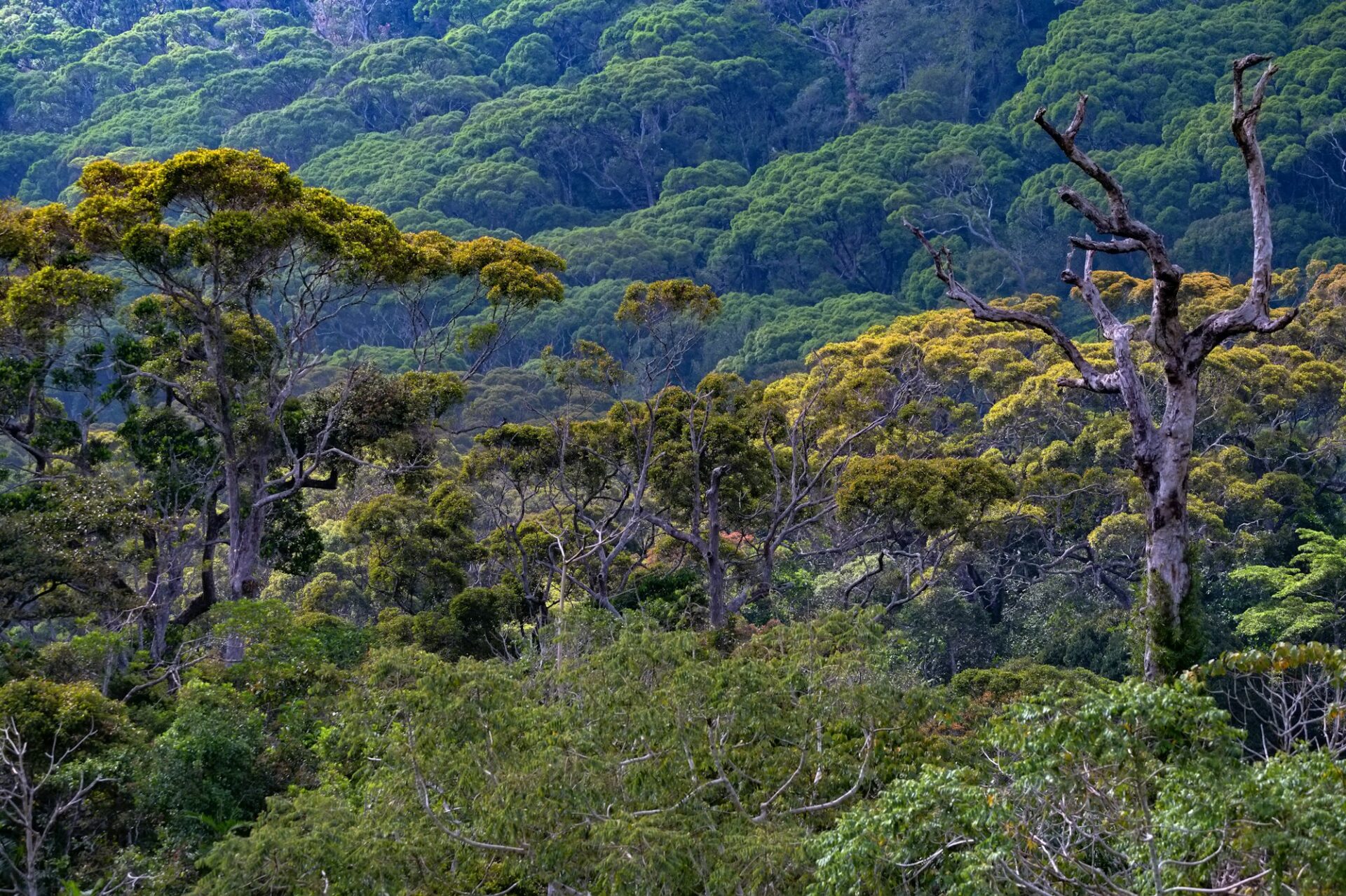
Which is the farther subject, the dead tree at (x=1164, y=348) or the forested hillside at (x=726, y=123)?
the forested hillside at (x=726, y=123)

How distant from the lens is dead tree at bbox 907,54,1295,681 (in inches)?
348

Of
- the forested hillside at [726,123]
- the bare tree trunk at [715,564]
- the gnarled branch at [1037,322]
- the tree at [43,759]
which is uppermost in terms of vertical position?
the gnarled branch at [1037,322]

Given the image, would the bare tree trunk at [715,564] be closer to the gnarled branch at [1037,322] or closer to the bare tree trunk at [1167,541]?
the gnarled branch at [1037,322]

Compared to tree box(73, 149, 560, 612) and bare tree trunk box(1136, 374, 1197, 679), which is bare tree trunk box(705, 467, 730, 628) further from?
bare tree trunk box(1136, 374, 1197, 679)

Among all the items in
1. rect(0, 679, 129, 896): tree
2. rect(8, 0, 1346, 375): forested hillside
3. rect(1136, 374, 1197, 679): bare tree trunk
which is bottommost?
rect(8, 0, 1346, 375): forested hillside

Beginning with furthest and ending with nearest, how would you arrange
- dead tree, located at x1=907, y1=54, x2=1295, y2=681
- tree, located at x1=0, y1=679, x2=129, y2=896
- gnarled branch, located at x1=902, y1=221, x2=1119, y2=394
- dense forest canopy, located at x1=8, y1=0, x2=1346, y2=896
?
tree, located at x1=0, y1=679, x2=129, y2=896
gnarled branch, located at x1=902, y1=221, x2=1119, y2=394
dead tree, located at x1=907, y1=54, x2=1295, y2=681
dense forest canopy, located at x1=8, y1=0, x2=1346, y2=896

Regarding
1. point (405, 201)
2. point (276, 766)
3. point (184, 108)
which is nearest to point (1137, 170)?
point (405, 201)

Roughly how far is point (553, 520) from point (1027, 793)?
16.6 m

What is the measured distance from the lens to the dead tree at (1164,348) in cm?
883

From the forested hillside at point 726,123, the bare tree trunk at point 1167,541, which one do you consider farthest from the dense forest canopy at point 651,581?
the forested hillside at point 726,123

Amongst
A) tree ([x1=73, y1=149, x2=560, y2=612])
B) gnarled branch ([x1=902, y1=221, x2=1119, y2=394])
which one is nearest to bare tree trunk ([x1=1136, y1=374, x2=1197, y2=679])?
gnarled branch ([x1=902, y1=221, x2=1119, y2=394])

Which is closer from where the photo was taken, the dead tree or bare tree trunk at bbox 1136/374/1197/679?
the dead tree

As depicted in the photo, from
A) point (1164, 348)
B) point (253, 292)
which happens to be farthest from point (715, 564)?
point (1164, 348)

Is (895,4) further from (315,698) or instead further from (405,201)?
(315,698)
